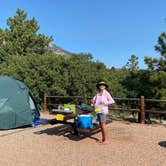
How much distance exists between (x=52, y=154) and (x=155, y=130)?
389 centimetres

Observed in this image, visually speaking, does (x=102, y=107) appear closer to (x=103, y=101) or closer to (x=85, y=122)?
(x=103, y=101)

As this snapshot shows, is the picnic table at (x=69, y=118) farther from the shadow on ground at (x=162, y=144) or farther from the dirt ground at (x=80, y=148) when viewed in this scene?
the shadow on ground at (x=162, y=144)

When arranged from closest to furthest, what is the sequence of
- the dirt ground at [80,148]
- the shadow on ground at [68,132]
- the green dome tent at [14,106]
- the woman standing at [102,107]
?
the dirt ground at [80,148]
the woman standing at [102,107]
the shadow on ground at [68,132]
the green dome tent at [14,106]

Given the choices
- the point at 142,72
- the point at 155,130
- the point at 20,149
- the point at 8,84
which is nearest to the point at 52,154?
the point at 20,149

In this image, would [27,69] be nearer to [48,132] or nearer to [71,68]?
[71,68]

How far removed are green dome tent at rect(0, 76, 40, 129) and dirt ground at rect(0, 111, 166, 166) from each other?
1.69 ft

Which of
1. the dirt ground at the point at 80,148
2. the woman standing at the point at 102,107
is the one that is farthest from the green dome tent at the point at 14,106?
the woman standing at the point at 102,107

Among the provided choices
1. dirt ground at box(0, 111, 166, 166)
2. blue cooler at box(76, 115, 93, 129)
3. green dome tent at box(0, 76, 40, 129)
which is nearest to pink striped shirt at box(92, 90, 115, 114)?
blue cooler at box(76, 115, 93, 129)

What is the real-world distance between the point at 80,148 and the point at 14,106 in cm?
A: 389

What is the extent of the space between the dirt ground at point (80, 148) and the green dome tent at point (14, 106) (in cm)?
52

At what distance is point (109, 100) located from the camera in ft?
24.5

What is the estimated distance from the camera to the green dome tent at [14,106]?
9602 mm

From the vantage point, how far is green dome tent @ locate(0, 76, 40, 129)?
9.60 meters

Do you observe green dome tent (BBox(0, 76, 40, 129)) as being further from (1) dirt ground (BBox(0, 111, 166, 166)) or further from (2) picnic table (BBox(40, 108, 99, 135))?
(2) picnic table (BBox(40, 108, 99, 135))
